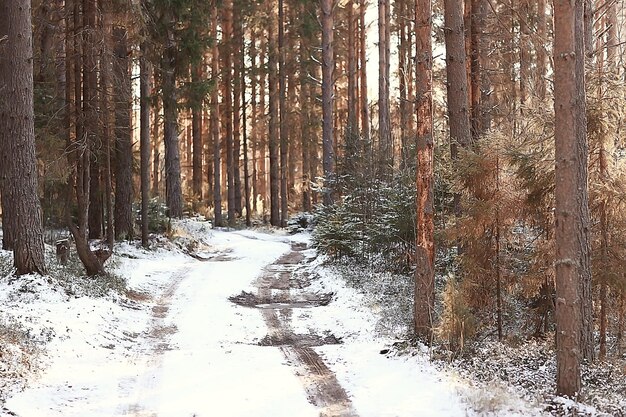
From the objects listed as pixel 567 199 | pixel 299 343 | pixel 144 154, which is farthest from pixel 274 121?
pixel 567 199

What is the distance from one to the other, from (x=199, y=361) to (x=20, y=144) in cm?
600

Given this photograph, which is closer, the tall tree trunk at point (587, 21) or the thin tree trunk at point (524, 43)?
the thin tree trunk at point (524, 43)

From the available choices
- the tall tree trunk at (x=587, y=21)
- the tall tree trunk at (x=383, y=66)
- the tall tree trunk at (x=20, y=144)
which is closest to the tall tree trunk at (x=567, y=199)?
the tall tree trunk at (x=587, y=21)

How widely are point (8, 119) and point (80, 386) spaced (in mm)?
6506

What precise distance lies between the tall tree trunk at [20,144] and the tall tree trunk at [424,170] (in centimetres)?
733

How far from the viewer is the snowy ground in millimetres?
6586

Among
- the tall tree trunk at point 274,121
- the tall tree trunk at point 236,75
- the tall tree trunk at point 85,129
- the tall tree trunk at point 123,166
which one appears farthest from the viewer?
the tall tree trunk at point 274,121

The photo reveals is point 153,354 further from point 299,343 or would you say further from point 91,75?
point 91,75

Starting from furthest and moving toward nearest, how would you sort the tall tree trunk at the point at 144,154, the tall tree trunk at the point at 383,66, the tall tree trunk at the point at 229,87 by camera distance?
the tall tree trunk at the point at 229,87
the tall tree trunk at the point at 383,66
the tall tree trunk at the point at 144,154

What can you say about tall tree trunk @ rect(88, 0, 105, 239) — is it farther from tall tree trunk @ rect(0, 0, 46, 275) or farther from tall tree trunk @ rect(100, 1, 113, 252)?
tall tree trunk @ rect(0, 0, 46, 275)

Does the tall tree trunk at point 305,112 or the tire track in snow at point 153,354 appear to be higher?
the tall tree trunk at point 305,112

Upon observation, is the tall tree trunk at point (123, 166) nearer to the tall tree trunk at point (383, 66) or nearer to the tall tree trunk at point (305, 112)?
the tall tree trunk at point (383, 66)

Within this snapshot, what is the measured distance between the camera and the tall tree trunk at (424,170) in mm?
8633

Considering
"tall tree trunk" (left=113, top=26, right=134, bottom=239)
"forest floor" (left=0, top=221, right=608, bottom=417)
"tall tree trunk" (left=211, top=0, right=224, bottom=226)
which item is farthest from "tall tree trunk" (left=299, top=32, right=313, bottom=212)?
"forest floor" (left=0, top=221, right=608, bottom=417)
